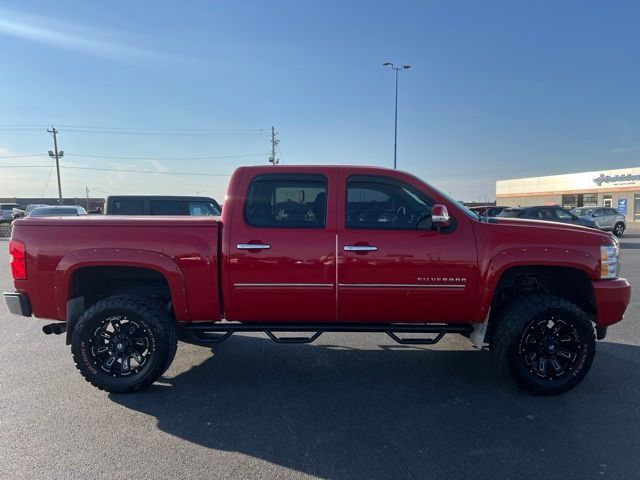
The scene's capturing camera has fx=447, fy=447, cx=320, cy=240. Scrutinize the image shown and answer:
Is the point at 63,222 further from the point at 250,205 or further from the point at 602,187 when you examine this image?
the point at 602,187

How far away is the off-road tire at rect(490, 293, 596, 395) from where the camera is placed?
4.02 m

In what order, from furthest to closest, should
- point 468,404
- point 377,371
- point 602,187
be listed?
point 602,187
point 377,371
point 468,404

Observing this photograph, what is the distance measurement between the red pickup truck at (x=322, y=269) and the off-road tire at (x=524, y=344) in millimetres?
11

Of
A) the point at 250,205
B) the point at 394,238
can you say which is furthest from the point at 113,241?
the point at 394,238

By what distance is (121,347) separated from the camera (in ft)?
13.7

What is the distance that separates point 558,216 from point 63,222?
18.9 metres

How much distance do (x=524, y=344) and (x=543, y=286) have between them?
713 millimetres

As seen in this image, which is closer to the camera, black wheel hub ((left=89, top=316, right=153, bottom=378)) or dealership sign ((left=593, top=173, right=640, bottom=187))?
black wheel hub ((left=89, top=316, right=153, bottom=378))

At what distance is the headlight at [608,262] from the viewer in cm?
409

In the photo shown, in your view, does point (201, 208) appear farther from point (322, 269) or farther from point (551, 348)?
point (551, 348)

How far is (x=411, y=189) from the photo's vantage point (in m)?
4.22

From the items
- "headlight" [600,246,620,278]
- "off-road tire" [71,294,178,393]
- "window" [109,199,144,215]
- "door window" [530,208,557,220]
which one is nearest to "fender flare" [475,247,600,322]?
"headlight" [600,246,620,278]

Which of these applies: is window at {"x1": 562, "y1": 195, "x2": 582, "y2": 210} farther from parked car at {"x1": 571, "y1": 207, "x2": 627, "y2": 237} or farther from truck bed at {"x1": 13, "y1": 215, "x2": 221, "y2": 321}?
truck bed at {"x1": 13, "y1": 215, "x2": 221, "y2": 321}

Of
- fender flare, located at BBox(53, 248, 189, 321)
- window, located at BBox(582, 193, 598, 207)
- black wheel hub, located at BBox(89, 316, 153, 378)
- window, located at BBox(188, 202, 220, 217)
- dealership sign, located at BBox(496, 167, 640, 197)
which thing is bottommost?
black wheel hub, located at BBox(89, 316, 153, 378)
